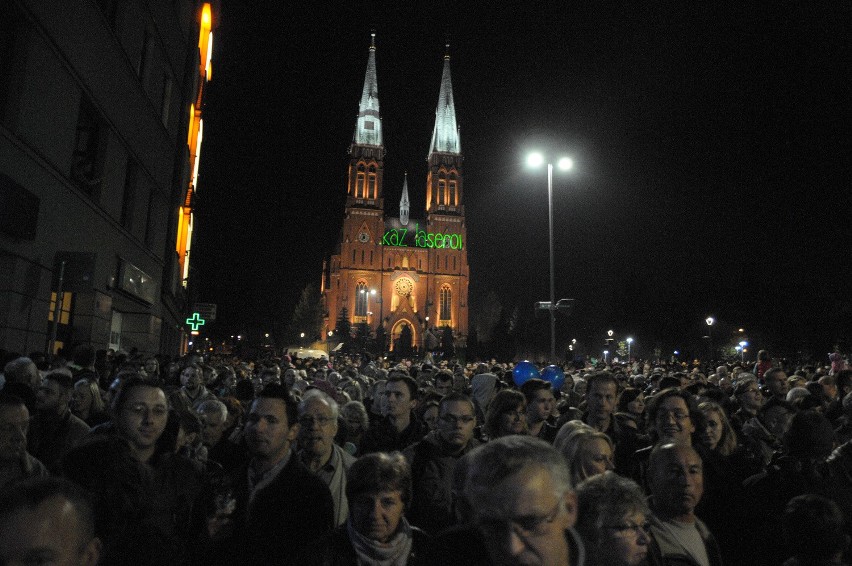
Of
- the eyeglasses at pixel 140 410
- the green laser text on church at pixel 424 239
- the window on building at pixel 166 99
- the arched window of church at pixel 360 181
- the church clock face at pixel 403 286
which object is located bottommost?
the eyeglasses at pixel 140 410

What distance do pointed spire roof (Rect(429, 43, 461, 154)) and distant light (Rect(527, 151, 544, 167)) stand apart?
96747mm

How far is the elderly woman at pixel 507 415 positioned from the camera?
5027 millimetres

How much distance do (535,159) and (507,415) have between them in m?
13.7

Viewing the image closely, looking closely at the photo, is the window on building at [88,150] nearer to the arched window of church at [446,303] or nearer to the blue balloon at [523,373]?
the blue balloon at [523,373]

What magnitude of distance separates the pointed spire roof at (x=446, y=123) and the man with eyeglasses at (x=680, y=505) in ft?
367

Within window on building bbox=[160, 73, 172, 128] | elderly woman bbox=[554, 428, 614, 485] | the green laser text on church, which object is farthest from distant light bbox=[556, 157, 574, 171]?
the green laser text on church

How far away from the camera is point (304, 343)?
95.7 meters

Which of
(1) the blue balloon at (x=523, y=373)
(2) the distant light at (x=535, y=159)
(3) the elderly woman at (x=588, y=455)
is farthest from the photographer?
(2) the distant light at (x=535, y=159)

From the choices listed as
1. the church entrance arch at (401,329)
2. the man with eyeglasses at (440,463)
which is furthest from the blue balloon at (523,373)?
the church entrance arch at (401,329)

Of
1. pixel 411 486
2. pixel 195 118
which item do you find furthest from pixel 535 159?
pixel 195 118

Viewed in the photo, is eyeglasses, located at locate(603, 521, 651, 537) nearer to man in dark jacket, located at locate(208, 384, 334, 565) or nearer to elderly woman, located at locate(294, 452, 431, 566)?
elderly woman, located at locate(294, 452, 431, 566)

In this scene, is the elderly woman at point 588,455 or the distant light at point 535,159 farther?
the distant light at point 535,159

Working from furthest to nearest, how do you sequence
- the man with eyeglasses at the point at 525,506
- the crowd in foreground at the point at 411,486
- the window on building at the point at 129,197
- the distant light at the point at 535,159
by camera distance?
the window on building at the point at 129,197
the distant light at the point at 535,159
the crowd in foreground at the point at 411,486
the man with eyeglasses at the point at 525,506

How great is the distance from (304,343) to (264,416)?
311ft
